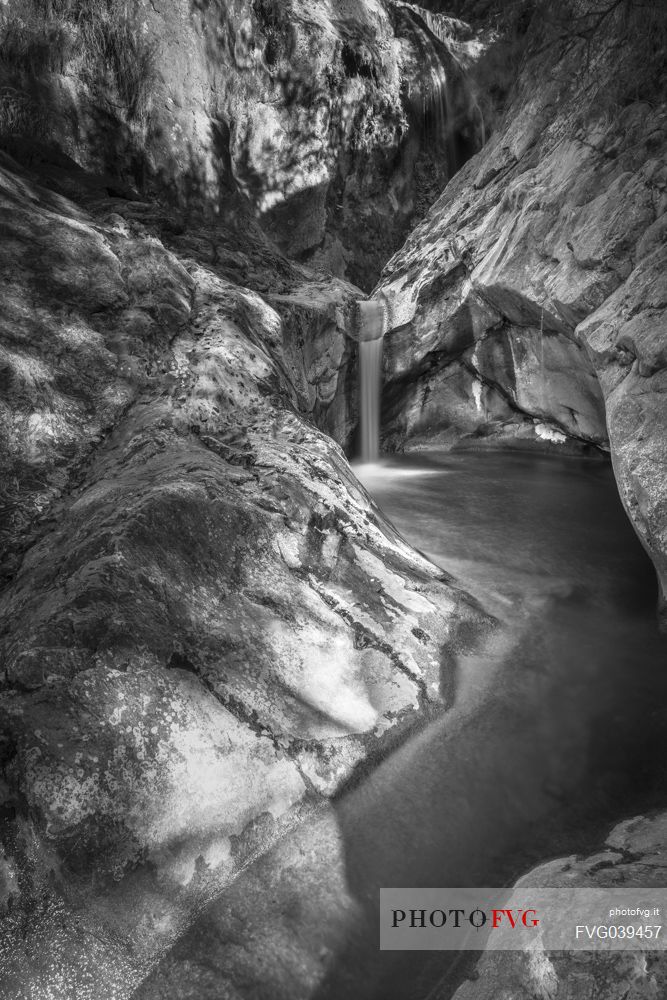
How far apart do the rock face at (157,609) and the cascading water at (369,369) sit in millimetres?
5772

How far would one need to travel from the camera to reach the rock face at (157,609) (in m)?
2.53

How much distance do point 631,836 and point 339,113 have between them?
15.7 meters

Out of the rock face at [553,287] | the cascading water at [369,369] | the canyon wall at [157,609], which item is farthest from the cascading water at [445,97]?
the canyon wall at [157,609]

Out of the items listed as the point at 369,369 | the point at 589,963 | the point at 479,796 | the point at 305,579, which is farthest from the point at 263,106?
the point at 589,963

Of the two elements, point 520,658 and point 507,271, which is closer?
point 520,658

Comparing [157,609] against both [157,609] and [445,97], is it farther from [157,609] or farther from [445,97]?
[445,97]

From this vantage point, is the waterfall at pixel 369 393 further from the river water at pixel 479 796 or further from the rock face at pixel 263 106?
the river water at pixel 479 796

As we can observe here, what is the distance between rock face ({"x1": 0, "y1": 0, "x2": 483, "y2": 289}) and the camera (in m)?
8.90

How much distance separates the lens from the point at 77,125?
29.7ft

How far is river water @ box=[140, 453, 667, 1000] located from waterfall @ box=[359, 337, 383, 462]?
20.2ft

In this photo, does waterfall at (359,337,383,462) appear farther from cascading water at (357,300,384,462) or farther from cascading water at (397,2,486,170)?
cascading water at (397,2,486,170)

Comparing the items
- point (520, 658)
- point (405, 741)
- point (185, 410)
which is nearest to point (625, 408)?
point (520, 658)

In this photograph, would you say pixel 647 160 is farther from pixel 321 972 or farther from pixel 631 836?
pixel 321 972

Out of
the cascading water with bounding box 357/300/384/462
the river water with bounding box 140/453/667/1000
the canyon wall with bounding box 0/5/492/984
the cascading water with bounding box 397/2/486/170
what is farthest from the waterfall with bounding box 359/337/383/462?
the cascading water with bounding box 397/2/486/170
